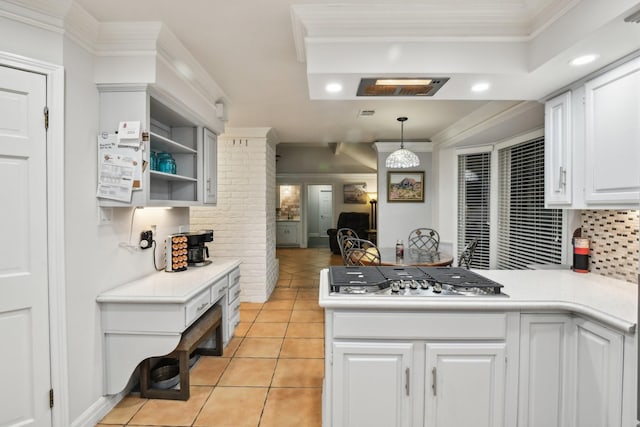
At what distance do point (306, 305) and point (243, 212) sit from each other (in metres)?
1.50

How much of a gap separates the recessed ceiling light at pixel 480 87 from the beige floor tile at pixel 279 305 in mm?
3204

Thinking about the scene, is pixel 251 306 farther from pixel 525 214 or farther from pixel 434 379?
pixel 525 214

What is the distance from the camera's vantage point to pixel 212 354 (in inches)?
110

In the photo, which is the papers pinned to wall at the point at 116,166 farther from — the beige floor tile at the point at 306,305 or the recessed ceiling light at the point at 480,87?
the beige floor tile at the point at 306,305

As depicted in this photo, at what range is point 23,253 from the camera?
5.33 ft

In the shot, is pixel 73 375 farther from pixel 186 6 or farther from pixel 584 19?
pixel 584 19

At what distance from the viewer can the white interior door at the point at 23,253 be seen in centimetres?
157

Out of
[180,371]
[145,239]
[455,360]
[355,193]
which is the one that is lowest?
[180,371]

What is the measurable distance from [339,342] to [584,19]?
187 cm

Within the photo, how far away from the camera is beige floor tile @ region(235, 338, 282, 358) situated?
2834 millimetres

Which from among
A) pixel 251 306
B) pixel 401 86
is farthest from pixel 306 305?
pixel 401 86

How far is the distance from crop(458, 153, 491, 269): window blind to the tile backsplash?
188 centimetres

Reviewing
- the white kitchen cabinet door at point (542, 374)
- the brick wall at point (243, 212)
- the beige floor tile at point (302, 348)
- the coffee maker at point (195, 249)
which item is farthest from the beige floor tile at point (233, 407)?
the brick wall at point (243, 212)

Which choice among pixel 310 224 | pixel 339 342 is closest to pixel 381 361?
pixel 339 342
